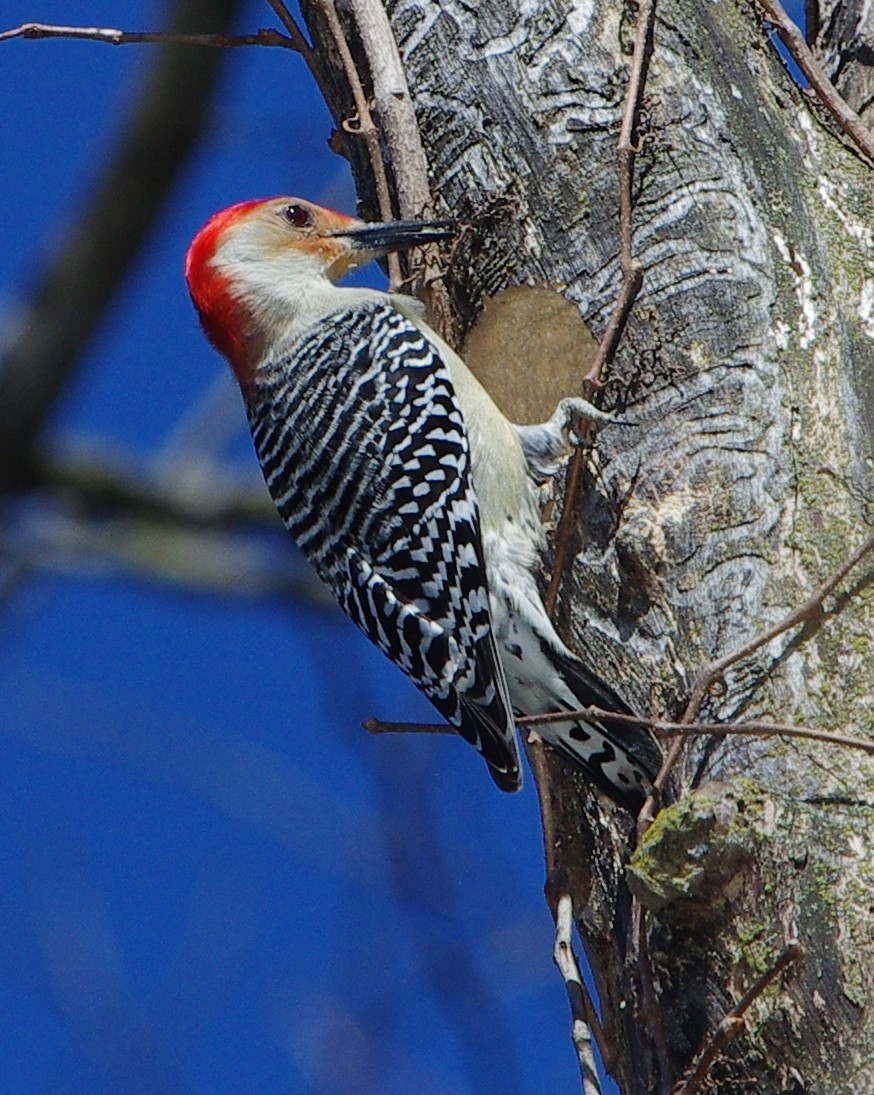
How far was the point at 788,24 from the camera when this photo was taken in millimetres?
4090

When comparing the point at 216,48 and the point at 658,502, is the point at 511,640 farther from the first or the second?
the point at 216,48

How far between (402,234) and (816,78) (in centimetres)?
119

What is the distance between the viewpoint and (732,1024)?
285cm

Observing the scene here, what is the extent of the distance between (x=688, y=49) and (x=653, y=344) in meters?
0.84

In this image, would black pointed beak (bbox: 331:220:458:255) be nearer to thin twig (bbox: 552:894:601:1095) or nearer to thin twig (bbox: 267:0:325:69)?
thin twig (bbox: 267:0:325:69)

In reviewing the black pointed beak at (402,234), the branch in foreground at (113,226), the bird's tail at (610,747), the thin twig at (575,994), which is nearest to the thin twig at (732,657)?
the bird's tail at (610,747)

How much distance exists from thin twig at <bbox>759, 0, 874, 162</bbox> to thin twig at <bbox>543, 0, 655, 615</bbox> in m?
0.43

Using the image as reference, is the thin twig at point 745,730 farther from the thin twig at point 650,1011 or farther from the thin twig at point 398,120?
the thin twig at point 398,120

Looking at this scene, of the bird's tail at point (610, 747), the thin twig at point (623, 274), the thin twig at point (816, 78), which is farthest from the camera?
the thin twig at point (816, 78)

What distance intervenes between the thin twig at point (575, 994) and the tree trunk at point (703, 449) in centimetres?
7

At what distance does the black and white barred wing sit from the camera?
3781 millimetres

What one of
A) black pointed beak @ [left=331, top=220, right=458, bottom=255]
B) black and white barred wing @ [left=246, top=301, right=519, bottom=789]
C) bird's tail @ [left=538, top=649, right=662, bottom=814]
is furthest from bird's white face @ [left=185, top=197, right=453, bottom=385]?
bird's tail @ [left=538, top=649, right=662, bottom=814]

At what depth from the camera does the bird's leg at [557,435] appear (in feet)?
12.3

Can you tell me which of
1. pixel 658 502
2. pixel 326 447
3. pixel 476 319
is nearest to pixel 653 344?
pixel 658 502
